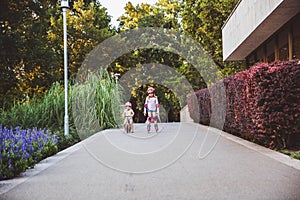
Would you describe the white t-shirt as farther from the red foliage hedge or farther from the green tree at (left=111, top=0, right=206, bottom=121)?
the green tree at (left=111, top=0, right=206, bottom=121)

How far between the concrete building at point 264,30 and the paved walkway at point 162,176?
597cm

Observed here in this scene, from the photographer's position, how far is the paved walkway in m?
4.38

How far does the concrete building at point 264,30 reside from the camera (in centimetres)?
1230

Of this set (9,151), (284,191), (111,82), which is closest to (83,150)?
(9,151)

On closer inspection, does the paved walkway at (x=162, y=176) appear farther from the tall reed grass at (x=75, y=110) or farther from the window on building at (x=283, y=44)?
the window on building at (x=283, y=44)

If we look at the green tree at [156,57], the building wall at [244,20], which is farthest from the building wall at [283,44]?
the green tree at [156,57]

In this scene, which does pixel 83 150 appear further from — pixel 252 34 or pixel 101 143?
pixel 252 34

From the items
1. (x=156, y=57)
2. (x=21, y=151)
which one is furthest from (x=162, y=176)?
(x=156, y=57)

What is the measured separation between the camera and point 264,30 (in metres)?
14.7

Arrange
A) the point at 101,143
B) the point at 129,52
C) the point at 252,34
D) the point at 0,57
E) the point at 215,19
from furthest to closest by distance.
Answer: the point at 129,52, the point at 215,19, the point at 0,57, the point at 252,34, the point at 101,143

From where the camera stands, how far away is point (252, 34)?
601 inches

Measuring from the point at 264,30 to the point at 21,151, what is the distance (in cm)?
1119

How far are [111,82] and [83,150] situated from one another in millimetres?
7603

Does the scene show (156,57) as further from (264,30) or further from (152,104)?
(152,104)
